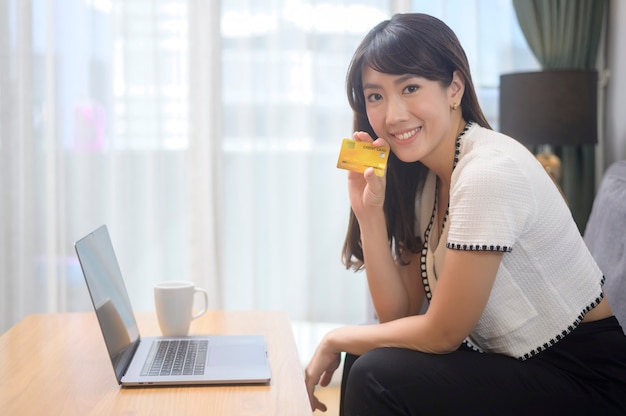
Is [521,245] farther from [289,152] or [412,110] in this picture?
[289,152]

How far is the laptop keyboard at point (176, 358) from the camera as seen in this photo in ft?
4.00

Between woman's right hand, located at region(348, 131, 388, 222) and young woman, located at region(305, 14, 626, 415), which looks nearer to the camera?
young woman, located at region(305, 14, 626, 415)

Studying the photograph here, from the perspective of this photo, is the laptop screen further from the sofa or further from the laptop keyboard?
the sofa

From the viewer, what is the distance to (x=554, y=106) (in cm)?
259

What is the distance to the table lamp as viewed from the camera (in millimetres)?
2580

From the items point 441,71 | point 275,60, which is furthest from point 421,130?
point 275,60

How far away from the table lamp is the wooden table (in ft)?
4.77

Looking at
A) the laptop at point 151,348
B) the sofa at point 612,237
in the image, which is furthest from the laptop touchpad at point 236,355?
the sofa at point 612,237

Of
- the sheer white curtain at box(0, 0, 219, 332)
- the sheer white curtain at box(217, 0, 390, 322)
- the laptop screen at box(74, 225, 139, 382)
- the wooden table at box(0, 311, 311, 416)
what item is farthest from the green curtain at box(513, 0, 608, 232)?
the laptop screen at box(74, 225, 139, 382)

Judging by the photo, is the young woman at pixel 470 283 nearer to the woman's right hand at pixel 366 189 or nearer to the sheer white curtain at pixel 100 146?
the woman's right hand at pixel 366 189

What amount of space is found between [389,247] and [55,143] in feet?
5.51

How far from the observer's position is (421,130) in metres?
1.54

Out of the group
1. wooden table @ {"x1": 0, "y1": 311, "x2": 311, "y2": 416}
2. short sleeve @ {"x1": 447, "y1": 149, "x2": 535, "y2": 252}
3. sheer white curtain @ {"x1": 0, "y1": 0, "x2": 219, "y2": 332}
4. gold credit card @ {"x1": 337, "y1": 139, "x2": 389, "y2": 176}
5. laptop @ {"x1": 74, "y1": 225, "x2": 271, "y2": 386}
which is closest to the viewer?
wooden table @ {"x1": 0, "y1": 311, "x2": 311, "y2": 416}

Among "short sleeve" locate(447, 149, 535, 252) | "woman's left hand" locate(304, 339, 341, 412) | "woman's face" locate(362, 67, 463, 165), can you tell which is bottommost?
"woman's left hand" locate(304, 339, 341, 412)
